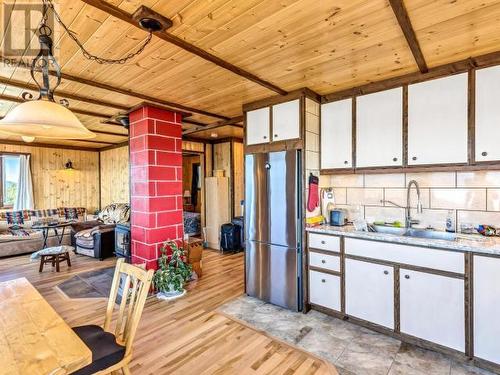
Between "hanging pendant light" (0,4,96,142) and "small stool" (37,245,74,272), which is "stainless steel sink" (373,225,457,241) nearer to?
"hanging pendant light" (0,4,96,142)

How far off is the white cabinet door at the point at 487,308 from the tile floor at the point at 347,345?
0.17 metres

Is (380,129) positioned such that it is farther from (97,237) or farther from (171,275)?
(97,237)

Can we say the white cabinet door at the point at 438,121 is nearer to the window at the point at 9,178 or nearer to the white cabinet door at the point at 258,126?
the white cabinet door at the point at 258,126

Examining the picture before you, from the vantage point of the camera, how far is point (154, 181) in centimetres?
336

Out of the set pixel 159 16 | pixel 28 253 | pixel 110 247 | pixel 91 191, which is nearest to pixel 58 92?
pixel 159 16

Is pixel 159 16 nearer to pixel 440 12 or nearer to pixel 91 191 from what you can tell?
pixel 440 12

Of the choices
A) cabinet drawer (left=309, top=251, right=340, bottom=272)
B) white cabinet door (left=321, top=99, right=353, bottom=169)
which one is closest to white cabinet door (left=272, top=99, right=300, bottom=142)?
white cabinet door (left=321, top=99, right=353, bottom=169)

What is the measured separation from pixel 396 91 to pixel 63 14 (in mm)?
2723

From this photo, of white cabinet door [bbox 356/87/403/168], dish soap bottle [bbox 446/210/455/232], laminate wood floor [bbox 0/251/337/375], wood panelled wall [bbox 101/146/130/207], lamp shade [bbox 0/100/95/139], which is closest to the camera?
lamp shade [bbox 0/100/95/139]

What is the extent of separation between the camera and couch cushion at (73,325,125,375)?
137 centimetres

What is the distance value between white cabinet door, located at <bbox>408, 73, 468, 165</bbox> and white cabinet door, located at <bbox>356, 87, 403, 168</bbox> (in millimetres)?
104

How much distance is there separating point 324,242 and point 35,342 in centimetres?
237

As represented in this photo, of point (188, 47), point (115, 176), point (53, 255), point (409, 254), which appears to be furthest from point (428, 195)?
point (115, 176)

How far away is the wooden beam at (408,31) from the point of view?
150cm
